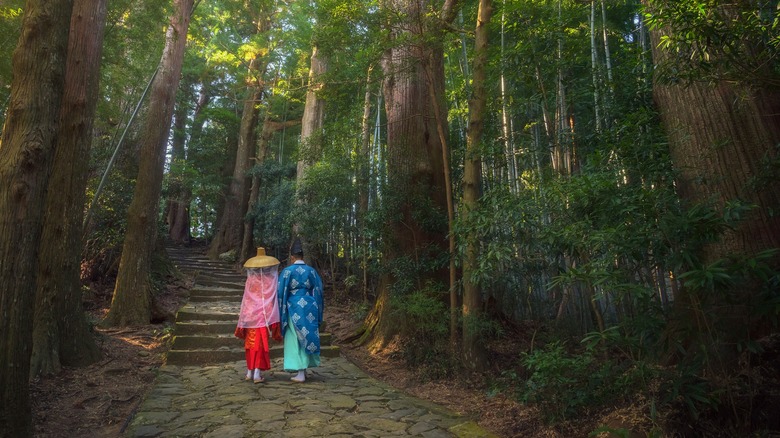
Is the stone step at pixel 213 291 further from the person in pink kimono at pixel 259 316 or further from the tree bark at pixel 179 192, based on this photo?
the tree bark at pixel 179 192

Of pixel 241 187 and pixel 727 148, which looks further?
pixel 241 187

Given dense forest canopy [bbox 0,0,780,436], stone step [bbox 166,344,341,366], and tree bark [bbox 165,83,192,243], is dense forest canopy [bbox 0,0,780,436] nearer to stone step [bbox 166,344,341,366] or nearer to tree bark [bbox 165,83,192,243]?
stone step [bbox 166,344,341,366]

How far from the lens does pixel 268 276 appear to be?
5512 mm

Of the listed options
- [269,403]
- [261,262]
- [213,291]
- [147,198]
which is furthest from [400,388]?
[213,291]

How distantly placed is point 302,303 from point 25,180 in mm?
2824

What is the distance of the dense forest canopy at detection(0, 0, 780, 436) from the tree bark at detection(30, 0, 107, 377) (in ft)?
0.09

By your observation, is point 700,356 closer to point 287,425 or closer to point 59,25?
point 287,425

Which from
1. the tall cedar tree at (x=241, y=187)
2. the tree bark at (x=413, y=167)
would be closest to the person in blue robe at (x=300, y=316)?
the tree bark at (x=413, y=167)

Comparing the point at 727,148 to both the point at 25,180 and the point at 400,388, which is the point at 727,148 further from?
the point at 25,180

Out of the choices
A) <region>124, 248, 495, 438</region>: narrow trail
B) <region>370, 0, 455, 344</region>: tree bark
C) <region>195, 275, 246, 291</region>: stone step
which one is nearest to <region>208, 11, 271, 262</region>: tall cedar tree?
<region>195, 275, 246, 291</region>: stone step

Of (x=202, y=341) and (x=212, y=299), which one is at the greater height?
(x=212, y=299)

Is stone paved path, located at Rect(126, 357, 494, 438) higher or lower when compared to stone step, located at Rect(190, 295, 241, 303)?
lower

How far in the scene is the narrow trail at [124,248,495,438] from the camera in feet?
12.0

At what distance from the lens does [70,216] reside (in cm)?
583
